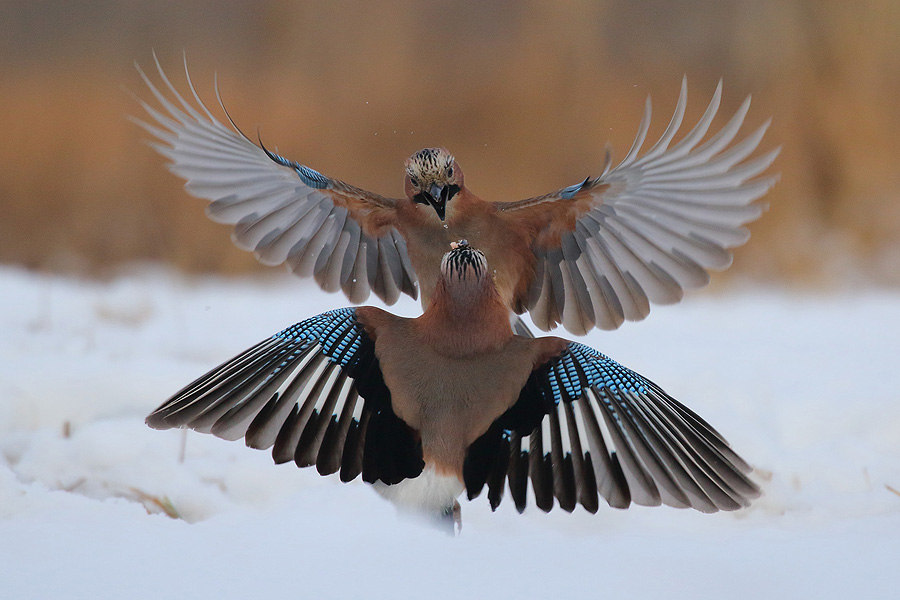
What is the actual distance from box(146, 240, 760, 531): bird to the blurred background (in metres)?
1.43

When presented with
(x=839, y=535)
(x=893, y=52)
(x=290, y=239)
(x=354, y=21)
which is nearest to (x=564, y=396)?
(x=839, y=535)

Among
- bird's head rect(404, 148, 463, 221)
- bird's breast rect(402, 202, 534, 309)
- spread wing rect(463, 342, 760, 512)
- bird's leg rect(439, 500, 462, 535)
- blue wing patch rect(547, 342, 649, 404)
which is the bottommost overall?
bird's leg rect(439, 500, 462, 535)

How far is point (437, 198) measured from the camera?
1925 mm

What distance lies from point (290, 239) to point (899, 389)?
6.27 ft

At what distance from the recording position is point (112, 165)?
10.5 ft

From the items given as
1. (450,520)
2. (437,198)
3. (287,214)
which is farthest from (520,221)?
→ (450,520)

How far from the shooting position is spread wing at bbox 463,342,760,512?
1592 mm

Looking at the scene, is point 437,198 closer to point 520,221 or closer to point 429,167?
point 429,167

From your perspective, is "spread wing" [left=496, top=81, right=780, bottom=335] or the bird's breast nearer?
"spread wing" [left=496, top=81, right=780, bottom=335]

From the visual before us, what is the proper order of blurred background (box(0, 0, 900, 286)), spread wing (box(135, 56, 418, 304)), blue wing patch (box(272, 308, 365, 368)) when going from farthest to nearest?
blurred background (box(0, 0, 900, 286)) → spread wing (box(135, 56, 418, 304)) → blue wing patch (box(272, 308, 365, 368))

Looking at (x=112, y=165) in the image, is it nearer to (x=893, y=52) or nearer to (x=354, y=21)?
(x=354, y=21)

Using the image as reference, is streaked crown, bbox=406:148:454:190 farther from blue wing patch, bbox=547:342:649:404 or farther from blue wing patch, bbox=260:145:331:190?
blue wing patch, bbox=547:342:649:404

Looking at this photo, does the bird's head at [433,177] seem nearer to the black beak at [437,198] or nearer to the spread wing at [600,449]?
the black beak at [437,198]

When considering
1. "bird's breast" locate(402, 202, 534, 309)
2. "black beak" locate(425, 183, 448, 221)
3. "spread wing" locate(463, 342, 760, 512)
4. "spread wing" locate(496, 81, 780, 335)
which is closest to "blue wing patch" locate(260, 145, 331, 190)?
"bird's breast" locate(402, 202, 534, 309)
